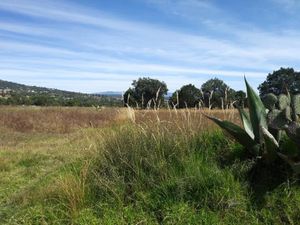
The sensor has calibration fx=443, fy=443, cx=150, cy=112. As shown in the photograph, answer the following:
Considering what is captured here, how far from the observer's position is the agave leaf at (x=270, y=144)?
16.0 feet

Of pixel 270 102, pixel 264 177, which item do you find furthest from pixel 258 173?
pixel 270 102

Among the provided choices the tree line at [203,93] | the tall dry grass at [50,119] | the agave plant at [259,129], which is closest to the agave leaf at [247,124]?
the agave plant at [259,129]

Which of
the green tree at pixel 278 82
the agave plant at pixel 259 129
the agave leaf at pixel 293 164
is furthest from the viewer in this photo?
the green tree at pixel 278 82

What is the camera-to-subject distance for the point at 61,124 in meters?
20.6

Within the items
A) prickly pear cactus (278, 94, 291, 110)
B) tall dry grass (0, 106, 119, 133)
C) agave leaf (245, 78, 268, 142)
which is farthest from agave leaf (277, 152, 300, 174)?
tall dry grass (0, 106, 119, 133)

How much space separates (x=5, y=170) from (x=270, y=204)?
5797mm

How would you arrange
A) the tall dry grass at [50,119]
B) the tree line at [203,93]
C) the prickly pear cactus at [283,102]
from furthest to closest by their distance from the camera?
the tall dry grass at [50,119] < the tree line at [203,93] < the prickly pear cactus at [283,102]

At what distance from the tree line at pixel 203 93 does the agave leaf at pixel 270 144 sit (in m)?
1.66

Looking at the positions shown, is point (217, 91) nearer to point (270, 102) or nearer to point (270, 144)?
point (270, 102)

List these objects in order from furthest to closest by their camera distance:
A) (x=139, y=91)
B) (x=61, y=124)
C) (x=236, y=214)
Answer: (x=61, y=124) < (x=139, y=91) < (x=236, y=214)

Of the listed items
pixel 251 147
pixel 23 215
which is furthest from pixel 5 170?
pixel 251 147

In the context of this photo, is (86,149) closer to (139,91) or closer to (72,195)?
(72,195)

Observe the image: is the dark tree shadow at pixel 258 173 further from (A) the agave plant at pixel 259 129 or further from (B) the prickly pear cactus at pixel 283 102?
(B) the prickly pear cactus at pixel 283 102

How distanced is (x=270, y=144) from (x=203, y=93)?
265 centimetres
